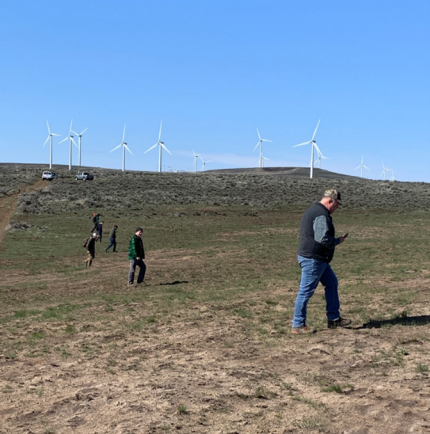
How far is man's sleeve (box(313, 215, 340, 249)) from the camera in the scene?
969 centimetres

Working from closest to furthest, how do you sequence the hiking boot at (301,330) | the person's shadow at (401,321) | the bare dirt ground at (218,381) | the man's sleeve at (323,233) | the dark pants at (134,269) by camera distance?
the bare dirt ground at (218,381), the man's sleeve at (323,233), the hiking boot at (301,330), the person's shadow at (401,321), the dark pants at (134,269)

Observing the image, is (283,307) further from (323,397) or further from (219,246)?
(219,246)

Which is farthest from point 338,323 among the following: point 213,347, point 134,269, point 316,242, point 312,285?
point 134,269

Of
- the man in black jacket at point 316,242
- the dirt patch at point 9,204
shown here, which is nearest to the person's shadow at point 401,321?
the man in black jacket at point 316,242

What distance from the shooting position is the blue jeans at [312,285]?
9.85 meters

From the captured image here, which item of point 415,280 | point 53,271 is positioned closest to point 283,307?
point 415,280

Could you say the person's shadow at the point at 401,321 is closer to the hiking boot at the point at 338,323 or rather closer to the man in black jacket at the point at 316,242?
the hiking boot at the point at 338,323

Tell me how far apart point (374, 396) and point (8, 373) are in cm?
545

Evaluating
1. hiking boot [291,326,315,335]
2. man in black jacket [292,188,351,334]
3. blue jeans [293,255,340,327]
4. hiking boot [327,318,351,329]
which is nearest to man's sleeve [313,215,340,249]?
man in black jacket [292,188,351,334]

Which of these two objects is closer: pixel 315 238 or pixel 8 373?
pixel 8 373

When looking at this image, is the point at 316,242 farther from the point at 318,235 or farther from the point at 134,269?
the point at 134,269

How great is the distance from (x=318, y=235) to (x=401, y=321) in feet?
8.70

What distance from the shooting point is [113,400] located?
730cm

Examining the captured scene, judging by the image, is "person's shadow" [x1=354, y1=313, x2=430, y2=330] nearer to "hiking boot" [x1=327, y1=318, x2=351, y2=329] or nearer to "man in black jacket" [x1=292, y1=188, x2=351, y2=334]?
"hiking boot" [x1=327, y1=318, x2=351, y2=329]
